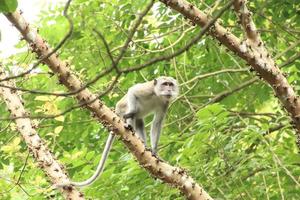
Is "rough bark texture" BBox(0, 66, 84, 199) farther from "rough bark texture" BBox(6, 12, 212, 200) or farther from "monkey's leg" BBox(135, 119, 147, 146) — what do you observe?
"monkey's leg" BBox(135, 119, 147, 146)

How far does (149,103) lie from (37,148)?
2671 mm

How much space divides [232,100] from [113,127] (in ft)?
15.2

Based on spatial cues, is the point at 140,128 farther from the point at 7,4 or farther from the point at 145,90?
the point at 7,4

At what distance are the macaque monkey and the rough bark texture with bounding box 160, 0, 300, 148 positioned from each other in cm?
239

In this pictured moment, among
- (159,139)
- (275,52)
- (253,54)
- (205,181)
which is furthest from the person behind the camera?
(275,52)

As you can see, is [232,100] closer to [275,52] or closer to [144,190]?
[275,52]

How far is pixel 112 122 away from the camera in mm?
5605

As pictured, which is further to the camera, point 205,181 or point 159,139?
point 159,139

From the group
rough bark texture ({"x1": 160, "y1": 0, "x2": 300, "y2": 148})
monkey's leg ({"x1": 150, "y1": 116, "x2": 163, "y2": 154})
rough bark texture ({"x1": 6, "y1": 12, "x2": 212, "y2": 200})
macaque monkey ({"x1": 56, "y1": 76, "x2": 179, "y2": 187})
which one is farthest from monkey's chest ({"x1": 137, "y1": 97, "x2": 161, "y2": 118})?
rough bark texture ({"x1": 160, "y1": 0, "x2": 300, "y2": 148})

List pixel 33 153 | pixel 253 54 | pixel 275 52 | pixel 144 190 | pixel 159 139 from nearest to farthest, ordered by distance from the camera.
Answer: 1. pixel 253 54
2. pixel 33 153
3. pixel 144 190
4. pixel 159 139
5. pixel 275 52

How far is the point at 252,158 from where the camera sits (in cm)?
722

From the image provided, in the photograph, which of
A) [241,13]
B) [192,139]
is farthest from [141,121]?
[241,13]

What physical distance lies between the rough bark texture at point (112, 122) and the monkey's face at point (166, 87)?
245 centimetres

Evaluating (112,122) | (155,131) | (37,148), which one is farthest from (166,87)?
(112,122)
